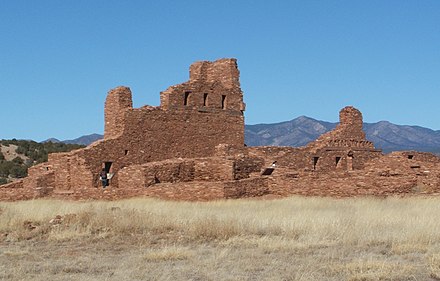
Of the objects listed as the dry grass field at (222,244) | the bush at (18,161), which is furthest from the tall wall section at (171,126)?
the bush at (18,161)

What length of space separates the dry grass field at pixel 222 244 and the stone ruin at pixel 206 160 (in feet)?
17.2

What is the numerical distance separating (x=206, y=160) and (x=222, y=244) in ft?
45.9

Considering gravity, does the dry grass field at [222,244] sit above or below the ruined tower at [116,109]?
below

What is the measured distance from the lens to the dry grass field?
10375mm

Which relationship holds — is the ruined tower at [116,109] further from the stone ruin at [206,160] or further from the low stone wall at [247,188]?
the low stone wall at [247,188]

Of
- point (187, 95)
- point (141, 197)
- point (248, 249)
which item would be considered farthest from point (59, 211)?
point (187, 95)

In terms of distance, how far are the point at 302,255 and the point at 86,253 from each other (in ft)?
13.3

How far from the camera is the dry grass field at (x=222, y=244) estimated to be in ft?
34.0

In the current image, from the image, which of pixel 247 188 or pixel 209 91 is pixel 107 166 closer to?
pixel 209 91

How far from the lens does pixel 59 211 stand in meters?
18.4

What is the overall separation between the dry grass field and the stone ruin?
524 centimetres

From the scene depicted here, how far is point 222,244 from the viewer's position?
1305cm

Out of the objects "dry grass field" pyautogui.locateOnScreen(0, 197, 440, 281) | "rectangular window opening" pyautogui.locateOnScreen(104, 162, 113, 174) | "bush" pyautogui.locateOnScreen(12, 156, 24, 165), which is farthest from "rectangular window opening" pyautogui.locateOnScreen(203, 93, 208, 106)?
"bush" pyautogui.locateOnScreen(12, 156, 24, 165)

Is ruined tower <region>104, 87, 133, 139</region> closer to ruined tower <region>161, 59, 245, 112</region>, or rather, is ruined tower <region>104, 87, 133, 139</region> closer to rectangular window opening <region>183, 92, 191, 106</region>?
ruined tower <region>161, 59, 245, 112</region>
